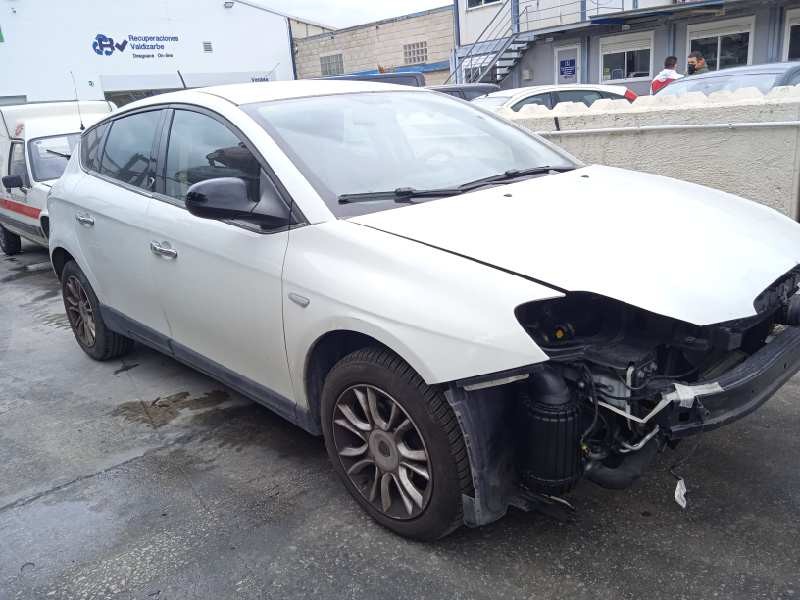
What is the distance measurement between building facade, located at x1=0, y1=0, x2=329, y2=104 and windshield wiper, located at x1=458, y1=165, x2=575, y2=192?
23458 millimetres

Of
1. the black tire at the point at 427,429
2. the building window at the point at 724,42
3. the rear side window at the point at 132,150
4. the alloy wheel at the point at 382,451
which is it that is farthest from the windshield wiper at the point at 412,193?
the building window at the point at 724,42

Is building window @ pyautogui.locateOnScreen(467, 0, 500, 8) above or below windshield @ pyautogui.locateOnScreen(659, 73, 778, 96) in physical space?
above

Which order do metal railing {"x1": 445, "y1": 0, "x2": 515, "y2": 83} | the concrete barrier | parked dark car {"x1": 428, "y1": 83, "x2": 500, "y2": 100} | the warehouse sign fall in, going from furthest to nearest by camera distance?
the warehouse sign
metal railing {"x1": 445, "y1": 0, "x2": 515, "y2": 83}
parked dark car {"x1": 428, "y1": 83, "x2": 500, "y2": 100}
the concrete barrier

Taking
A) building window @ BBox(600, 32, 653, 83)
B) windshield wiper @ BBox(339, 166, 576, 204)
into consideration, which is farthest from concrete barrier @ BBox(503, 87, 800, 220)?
building window @ BBox(600, 32, 653, 83)

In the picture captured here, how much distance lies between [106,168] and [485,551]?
10.9 ft

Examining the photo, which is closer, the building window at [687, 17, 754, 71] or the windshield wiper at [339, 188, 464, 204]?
the windshield wiper at [339, 188, 464, 204]

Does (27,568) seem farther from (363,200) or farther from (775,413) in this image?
(775,413)

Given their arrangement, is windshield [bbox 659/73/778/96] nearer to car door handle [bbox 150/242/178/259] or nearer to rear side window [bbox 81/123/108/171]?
rear side window [bbox 81/123/108/171]

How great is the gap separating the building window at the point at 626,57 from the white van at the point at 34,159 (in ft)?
57.8

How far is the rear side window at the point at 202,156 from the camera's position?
125 inches

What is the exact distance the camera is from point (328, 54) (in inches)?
1379

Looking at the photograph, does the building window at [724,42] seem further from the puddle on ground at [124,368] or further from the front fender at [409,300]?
the front fender at [409,300]

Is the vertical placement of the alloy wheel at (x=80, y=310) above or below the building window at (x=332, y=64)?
below

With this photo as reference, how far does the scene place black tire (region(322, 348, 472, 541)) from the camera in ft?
7.83
